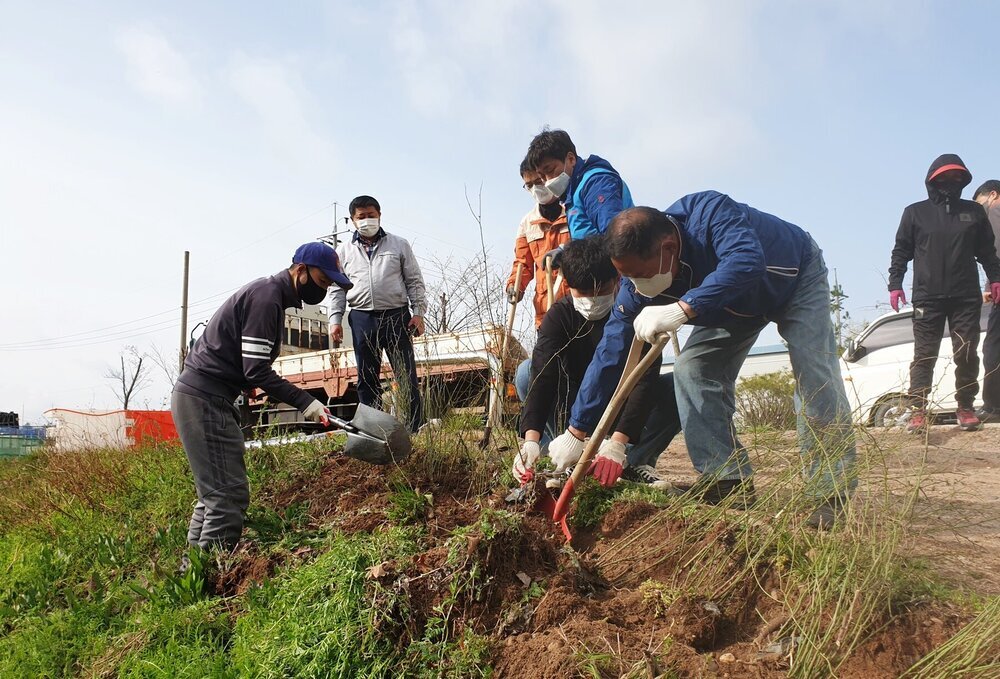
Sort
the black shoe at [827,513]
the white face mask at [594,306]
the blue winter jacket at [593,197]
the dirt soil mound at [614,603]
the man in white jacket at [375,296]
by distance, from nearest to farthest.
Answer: the dirt soil mound at [614,603], the black shoe at [827,513], the white face mask at [594,306], the blue winter jacket at [593,197], the man in white jacket at [375,296]

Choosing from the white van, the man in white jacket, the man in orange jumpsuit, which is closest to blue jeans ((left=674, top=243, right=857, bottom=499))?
the man in orange jumpsuit

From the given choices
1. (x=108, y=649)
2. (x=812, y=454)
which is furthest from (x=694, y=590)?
(x=108, y=649)

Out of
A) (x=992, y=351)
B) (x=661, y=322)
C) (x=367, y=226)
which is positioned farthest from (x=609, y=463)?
(x=992, y=351)

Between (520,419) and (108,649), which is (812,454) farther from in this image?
(108,649)

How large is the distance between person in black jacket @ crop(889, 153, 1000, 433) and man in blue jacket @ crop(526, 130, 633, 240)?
9.93 feet

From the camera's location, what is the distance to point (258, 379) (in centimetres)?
318

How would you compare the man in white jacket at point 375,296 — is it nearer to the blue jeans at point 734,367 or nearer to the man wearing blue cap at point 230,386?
the man wearing blue cap at point 230,386

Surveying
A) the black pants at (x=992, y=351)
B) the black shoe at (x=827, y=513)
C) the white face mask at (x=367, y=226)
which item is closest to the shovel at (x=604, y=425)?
the black shoe at (x=827, y=513)

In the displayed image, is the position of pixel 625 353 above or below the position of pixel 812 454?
above

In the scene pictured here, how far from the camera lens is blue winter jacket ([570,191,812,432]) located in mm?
3002

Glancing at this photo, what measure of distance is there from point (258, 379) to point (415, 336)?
2095 mm

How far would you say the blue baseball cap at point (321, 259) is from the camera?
11.0 ft

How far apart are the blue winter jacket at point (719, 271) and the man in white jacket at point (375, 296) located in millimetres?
1774

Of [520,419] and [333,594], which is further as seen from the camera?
[520,419]
